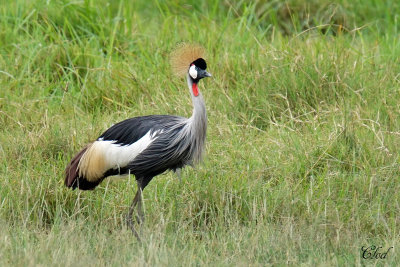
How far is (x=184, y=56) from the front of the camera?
169 inches

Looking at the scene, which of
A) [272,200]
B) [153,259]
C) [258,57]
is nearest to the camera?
[153,259]

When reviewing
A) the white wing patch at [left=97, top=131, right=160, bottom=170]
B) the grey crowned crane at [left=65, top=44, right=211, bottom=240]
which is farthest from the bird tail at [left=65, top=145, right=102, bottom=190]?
the white wing patch at [left=97, top=131, right=160, bottom=170]

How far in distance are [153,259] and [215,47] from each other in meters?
2.58

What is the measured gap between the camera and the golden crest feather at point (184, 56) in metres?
4.29

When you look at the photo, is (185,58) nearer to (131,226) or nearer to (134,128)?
(134,128)

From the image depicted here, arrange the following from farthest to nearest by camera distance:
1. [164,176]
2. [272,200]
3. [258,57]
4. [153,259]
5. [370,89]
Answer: [258,57]
[370,89]
[164,176]
[272,200]
[153,259]

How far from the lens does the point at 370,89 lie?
5.13 m

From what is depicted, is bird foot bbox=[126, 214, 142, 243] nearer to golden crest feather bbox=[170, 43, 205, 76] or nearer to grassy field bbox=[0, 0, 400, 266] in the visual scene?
grassy field bbox=[0, 0, 400, 266]

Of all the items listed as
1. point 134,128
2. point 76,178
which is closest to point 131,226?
point 76,178

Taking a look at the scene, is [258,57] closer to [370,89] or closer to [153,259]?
[370,89]

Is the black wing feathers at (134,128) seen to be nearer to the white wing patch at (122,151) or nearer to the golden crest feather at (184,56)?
the white wing patch at (122,151)

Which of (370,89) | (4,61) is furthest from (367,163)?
(4,61)

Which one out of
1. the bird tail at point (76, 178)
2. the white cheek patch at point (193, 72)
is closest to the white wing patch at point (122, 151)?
the bird tail at point (76, 178)

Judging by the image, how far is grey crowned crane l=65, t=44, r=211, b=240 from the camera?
4.11m
